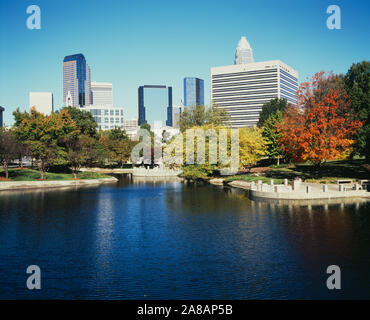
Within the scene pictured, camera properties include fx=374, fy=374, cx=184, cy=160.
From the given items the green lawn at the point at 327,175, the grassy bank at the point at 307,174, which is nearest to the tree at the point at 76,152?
the grassy bank at the point at 307,174

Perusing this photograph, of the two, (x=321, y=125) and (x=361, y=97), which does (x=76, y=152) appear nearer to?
(x=321, y=125)

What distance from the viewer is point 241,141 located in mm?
66625

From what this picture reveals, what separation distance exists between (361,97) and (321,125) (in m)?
10.3

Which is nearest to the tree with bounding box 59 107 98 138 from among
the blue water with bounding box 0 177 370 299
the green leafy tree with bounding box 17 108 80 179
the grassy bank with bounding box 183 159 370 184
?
the green leafy tree with bounding box 17 108 80 179

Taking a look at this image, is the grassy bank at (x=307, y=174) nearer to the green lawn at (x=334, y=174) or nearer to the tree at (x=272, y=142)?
the green lawn at (x=334, y=174)

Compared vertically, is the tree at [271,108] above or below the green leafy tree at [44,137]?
above

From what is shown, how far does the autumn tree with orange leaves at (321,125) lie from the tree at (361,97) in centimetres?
110

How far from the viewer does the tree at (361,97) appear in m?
49.2

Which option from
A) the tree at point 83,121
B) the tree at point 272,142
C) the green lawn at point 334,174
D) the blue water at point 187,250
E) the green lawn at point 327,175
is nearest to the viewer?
the blue water at point 187,250

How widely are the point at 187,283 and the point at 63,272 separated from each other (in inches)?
255

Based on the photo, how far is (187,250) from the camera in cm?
2277

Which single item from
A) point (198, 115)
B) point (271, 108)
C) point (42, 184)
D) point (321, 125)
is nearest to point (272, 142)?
point (198, 115)

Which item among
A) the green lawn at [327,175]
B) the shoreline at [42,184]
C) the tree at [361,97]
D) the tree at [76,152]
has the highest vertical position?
the tree at [361,97]
